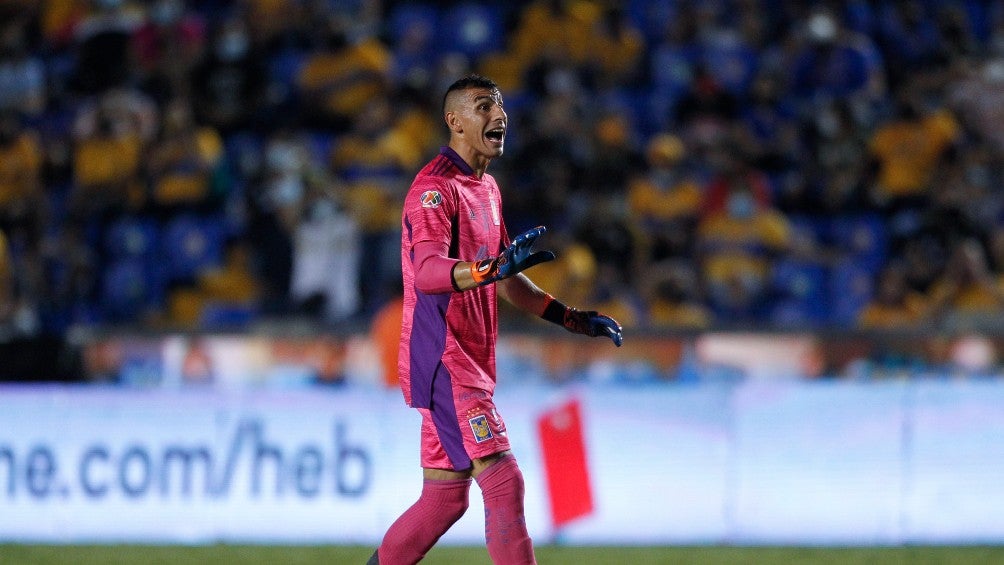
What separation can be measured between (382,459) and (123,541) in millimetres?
1537

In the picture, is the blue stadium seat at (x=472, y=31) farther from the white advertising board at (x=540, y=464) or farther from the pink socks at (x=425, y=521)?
the pink socks at (x=425, y=521)

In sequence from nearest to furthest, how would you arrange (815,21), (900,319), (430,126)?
(900,319)
(430,126)
(815,21)

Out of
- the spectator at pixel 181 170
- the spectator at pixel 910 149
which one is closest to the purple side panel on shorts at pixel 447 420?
the spectator at pixel 181 170

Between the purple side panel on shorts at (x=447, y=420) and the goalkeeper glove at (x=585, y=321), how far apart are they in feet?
1.70

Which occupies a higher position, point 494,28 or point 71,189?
point 494,28

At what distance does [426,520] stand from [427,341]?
0.57 meters

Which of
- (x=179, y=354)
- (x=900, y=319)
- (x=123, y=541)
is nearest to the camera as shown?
(x=123, y=541)

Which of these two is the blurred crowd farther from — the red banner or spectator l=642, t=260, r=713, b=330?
the red banner

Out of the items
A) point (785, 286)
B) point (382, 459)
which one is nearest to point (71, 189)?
point (382, 459)

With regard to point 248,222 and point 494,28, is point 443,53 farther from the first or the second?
point 248,222

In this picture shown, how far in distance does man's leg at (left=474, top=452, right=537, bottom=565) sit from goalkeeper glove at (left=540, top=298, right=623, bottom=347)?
54 centimetres

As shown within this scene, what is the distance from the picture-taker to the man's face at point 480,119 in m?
4.53

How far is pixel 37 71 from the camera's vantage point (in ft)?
41.6

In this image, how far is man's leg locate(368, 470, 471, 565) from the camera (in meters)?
4.51
